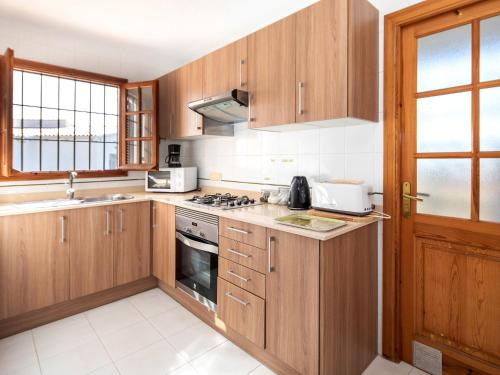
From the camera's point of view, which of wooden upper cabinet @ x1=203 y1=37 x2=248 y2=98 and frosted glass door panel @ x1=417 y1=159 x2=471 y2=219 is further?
wooden upper cabinet @ x1=203 y1=37 x2=248 y2=98

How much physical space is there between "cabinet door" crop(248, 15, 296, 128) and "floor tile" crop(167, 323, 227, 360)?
154cm

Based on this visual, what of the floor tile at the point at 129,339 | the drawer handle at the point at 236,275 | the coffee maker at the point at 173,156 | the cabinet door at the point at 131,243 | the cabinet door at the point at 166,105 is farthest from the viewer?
the coffee maker at the point at 173,156

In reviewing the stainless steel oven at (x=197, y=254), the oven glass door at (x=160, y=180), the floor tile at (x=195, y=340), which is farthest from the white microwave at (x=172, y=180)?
the floor tile at (x=195, y=340)

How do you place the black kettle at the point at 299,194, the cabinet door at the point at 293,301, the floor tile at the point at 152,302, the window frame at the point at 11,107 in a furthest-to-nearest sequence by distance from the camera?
the floor tile at the point at 152,302, the window frame at the point at 11,107, the black kettle at the point at 299,194, the cabinet door at the point at 293,301

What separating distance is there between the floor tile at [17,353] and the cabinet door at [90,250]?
0.39m

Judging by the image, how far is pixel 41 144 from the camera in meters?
2.76

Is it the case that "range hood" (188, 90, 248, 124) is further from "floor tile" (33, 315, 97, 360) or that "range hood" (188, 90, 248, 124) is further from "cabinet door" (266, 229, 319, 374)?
"floor tile" (33, 315, 97, 360)

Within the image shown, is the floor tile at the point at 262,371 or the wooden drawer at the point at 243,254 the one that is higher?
the wooden drawer at the point at 243,254

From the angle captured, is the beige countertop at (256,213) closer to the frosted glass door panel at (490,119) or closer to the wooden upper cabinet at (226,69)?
the frosted glass door panel at (490,119)

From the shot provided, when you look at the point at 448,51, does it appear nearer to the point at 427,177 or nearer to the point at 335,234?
the point at 427,177

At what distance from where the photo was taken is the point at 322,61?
170cm

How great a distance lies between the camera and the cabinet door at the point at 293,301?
1449mm

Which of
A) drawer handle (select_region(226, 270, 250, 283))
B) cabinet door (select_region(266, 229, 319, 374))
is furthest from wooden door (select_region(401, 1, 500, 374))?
drawer handle (select_region(226, 270, 250, 283))

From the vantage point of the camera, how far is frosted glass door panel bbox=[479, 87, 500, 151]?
1.46m
